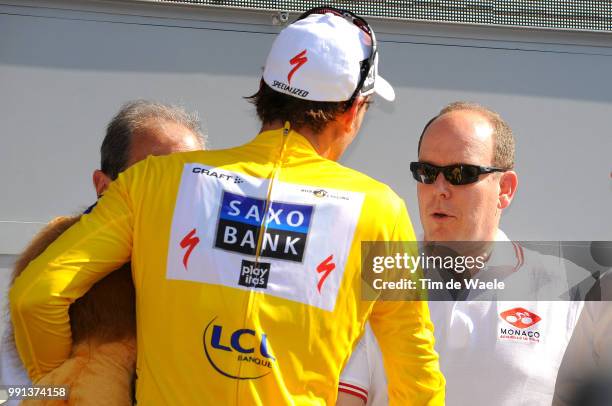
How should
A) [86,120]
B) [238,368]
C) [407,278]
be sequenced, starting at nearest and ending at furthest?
[238,368]
[407,278]
[86,120]

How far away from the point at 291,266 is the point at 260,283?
7 centimetres

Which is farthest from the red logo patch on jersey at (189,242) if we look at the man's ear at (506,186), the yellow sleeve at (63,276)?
the man's ear at (506,186)

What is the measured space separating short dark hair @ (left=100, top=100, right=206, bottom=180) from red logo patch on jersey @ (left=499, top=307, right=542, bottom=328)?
101cm

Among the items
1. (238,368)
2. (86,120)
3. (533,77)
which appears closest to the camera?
(238,368)

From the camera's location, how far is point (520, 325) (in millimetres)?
2391

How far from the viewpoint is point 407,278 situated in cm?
182

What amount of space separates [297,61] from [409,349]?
0.67 metres

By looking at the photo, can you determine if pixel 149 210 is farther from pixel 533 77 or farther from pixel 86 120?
pixel 533 77

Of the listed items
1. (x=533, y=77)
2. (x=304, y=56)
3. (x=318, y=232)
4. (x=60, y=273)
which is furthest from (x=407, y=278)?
(x=533, y=77)

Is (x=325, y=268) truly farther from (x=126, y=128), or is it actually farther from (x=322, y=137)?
(x=126, y=128)

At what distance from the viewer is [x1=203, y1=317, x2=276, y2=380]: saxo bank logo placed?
170 cm

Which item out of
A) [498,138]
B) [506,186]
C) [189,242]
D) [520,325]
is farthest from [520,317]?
[189,242]

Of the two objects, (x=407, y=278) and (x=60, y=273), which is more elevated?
(x=407, y=278)

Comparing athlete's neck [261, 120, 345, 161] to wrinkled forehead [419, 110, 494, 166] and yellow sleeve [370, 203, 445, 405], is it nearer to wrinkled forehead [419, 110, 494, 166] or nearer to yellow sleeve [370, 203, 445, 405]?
yellow sleeve [370, 203, 445, 405]
